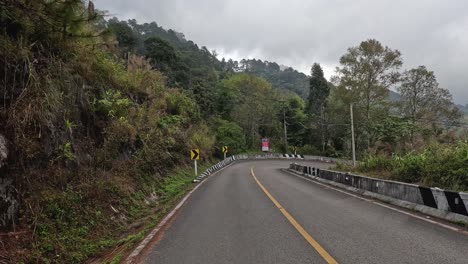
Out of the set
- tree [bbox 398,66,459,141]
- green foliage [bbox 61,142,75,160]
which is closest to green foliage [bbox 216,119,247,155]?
tree [bbox 398,66,459,141]

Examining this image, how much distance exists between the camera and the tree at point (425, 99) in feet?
159

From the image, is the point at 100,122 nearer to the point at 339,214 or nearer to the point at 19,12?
the point at 19,12

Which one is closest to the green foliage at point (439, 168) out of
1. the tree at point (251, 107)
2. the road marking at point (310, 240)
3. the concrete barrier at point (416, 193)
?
the concrete barrier at point (416, 193)

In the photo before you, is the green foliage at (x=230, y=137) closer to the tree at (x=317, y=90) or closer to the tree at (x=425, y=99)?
the tree at (x=317, y=90)

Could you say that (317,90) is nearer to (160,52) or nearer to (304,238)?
(160,52)

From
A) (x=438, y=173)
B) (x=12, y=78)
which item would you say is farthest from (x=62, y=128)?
(x=438, y=173)

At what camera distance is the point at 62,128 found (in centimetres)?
998

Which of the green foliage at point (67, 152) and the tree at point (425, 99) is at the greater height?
the tree at point (425, 99)

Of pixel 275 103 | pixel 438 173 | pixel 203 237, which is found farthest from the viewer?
pixel 275 103

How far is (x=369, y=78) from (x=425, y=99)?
30.0 feet

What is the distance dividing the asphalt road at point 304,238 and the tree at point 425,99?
42.7 metres

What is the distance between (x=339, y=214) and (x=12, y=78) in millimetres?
8206

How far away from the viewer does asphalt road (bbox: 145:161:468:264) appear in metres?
5.84

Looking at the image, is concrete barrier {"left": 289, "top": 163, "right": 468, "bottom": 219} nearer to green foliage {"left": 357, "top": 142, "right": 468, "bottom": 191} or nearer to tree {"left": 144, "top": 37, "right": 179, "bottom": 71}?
green foliage {"left": 357, "top": 142, "right": 468, "bottom": 191}
